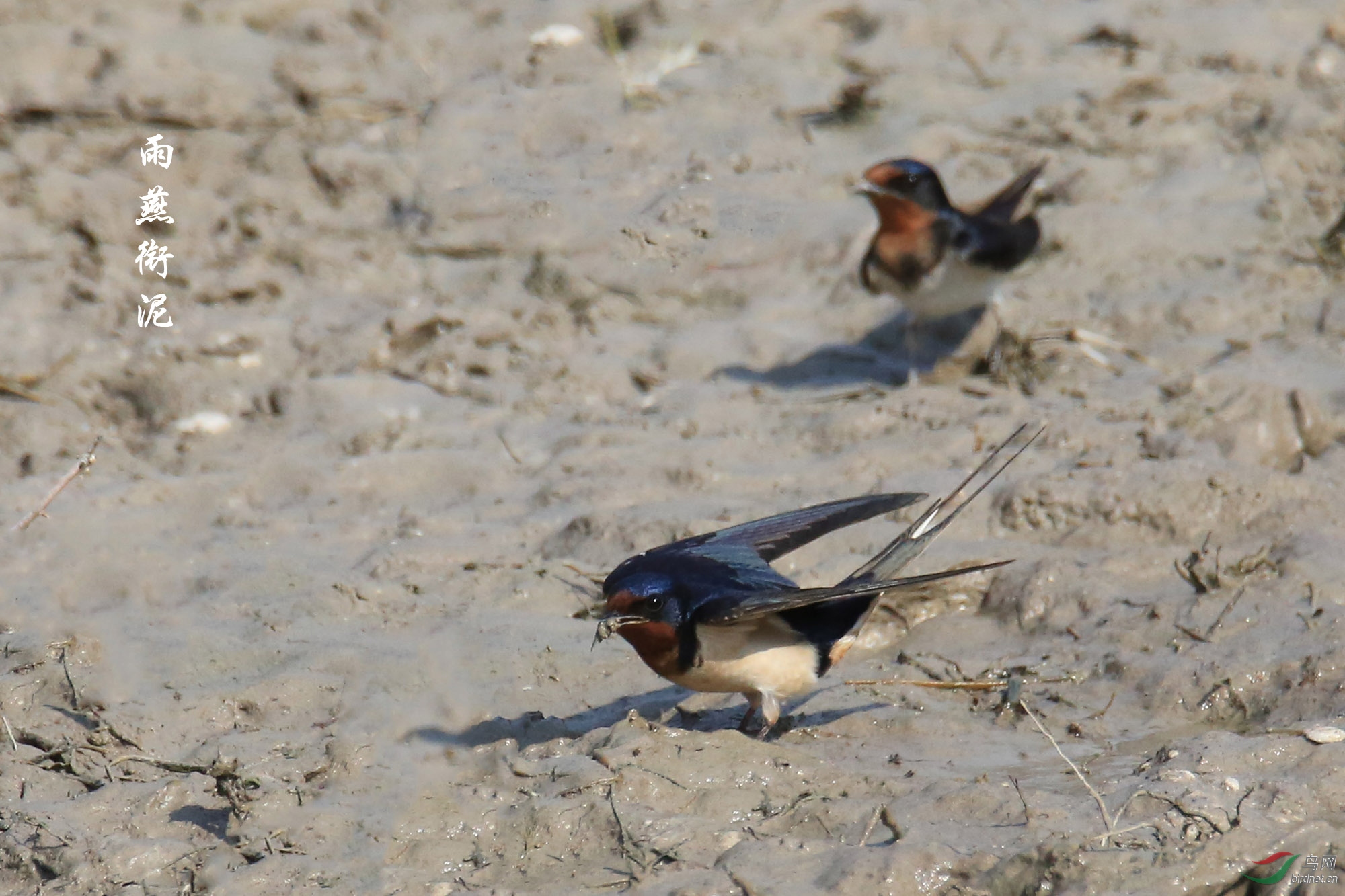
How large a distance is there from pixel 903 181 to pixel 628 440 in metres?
1.56

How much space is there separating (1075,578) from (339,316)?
9.42ft

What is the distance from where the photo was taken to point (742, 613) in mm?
3404

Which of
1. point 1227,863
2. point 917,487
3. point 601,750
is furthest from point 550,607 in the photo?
point 1227,863

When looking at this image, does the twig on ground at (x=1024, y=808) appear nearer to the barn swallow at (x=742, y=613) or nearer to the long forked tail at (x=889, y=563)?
the barn swallow at (x=742, y=613)

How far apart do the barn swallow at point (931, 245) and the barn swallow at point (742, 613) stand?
187cm

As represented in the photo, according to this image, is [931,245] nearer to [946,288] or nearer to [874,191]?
[946,288]

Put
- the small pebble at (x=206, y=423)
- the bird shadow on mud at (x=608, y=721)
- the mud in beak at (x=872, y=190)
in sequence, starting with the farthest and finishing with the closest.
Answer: the mud in beak at (x=872, y=190)
the small pebble at (x=206, y=423)
the bird shadow on mud at (x=608, y=721)

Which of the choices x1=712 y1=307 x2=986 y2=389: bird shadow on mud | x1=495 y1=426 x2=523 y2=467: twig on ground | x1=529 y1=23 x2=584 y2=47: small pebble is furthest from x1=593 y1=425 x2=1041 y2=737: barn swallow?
x1=529 y1=23 x2=584 y2=47: small pebble

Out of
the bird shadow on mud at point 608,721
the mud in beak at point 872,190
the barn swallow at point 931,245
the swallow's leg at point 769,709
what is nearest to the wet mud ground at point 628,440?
the bird shadow on mud at point 608,721

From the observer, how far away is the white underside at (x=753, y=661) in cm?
346

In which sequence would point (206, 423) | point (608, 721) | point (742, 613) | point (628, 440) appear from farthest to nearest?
point (206, 423), point (628, 440), point (608, 721), point (742, 613)

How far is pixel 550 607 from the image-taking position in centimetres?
407
